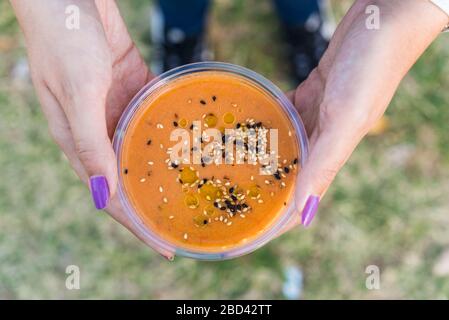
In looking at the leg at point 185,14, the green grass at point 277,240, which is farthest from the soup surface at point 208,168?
the green grass at point 277,240

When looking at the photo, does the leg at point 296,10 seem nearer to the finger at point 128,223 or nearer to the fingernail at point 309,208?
the fingernail at point 309,208

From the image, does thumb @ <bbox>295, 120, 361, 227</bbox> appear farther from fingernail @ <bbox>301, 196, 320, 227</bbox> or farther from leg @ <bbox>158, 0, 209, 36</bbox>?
leg @ <bbox>158, 0, 209, 36</bbox>

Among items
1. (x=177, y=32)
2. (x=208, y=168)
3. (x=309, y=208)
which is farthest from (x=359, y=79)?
(x=177, y=32)

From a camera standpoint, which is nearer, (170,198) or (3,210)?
(170,198)

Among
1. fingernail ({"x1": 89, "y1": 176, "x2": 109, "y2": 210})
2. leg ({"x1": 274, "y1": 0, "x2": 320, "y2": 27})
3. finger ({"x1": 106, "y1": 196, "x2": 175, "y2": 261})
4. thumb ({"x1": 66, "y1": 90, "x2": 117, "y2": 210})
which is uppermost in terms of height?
leg ({"x1": 274, "y1": 0, "x2": 320, "y2": 27})

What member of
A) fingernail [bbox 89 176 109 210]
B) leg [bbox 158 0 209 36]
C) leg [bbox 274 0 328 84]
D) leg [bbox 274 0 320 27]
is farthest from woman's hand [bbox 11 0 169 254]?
leg [bbox 274 0 328 84]

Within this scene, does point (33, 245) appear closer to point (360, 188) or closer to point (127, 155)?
point (127, 155)

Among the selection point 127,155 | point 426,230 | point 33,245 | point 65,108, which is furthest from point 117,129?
point 426,230
